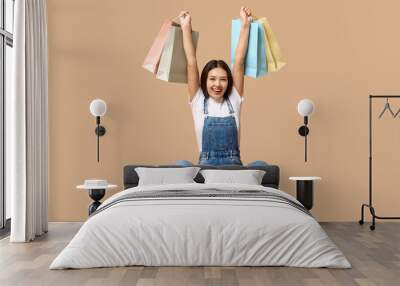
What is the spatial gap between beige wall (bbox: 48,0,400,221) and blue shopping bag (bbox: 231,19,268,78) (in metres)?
1.17

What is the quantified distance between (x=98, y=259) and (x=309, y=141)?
3.58 metres

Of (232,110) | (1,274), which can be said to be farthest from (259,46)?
(1,274)

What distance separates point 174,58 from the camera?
5.77m

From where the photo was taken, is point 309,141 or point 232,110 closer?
point 232,110

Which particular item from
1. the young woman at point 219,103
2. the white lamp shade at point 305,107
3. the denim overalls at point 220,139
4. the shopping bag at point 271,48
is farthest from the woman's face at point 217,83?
the white lamp shade at point 305,107

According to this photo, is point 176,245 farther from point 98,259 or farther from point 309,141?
point 309,141

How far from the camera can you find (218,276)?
3.93 metres

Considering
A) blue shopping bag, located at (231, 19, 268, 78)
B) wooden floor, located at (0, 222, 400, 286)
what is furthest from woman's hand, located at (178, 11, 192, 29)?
wooden floor, located at (0, 222, 400, 286)

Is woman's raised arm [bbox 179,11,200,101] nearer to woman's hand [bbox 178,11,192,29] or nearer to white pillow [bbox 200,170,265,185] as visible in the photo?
woman's hand [bbox 178,11,192,29]

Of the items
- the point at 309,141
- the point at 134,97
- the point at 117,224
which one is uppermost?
the point at 134,97

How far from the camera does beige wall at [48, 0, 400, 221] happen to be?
702cm

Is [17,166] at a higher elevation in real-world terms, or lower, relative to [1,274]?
higher

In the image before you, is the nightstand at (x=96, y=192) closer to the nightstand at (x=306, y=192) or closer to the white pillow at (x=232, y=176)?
the white pillow at (x=232, y=176)

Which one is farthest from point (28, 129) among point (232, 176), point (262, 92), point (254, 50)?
point (262, 92)
